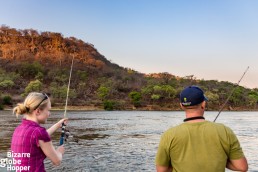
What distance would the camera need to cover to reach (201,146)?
12.1 feet

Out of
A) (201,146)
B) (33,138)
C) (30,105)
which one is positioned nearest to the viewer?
(201,146)

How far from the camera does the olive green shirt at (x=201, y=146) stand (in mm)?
3660

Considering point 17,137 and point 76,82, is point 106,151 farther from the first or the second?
point 76,82

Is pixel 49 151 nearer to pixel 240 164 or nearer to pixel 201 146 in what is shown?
pixel 201 146

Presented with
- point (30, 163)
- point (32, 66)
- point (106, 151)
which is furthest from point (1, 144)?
point (32, 66)

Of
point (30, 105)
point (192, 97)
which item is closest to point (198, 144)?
point (192, 97)

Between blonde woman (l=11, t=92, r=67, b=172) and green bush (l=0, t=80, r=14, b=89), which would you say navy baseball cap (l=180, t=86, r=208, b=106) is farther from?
green bush (l=0, t=80, r=14, b=89)

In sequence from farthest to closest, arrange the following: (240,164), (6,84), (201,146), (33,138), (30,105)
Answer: (6,84) < (30,105) < (33,138) < (240,164) < (201,146)

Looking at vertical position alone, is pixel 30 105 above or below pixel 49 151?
above

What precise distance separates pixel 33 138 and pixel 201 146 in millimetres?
1920

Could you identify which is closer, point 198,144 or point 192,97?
point 198,144

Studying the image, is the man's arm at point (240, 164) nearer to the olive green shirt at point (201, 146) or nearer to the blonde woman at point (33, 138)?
the olive green shirt at point (201, 146)

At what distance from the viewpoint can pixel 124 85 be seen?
160125mm

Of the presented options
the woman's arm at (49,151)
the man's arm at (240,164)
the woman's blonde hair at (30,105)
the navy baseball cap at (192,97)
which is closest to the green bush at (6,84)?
the woman's blonde hair at (30,105)
